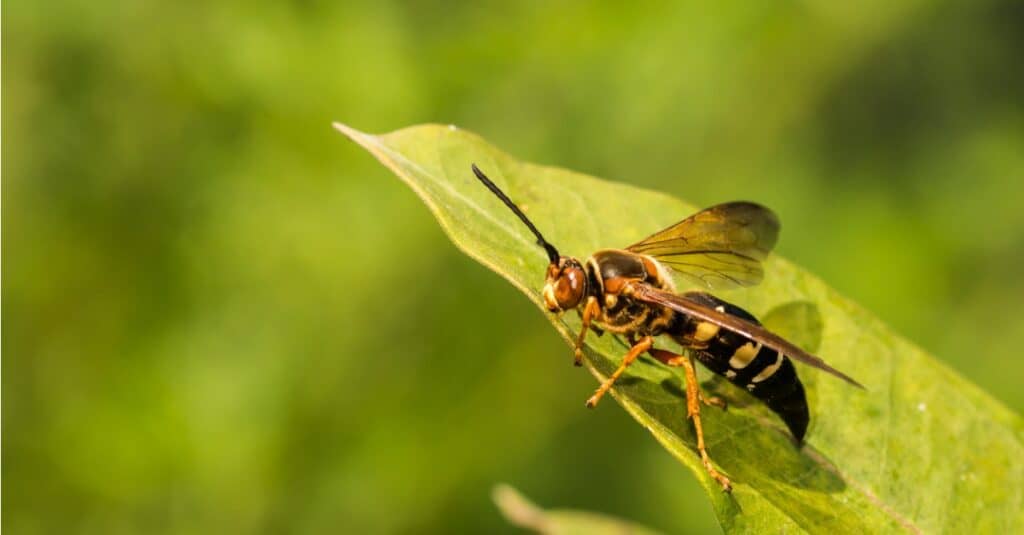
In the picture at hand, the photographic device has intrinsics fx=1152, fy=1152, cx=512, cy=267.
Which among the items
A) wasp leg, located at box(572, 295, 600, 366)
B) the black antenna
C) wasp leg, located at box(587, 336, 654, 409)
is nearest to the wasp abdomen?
wasp leg, located at box(587, 336, 654, 409)

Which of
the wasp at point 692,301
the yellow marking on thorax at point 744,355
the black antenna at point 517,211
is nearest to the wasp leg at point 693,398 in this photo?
the wasp at point 692,301

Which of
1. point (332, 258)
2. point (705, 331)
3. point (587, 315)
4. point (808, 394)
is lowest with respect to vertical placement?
point (808, 394)

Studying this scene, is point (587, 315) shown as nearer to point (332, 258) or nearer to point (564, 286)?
point (564, 286)

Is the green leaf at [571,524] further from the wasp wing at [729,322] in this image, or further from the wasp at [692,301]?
the wasp wing at [729,322]

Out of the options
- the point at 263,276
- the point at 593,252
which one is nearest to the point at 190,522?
the point at 263,276

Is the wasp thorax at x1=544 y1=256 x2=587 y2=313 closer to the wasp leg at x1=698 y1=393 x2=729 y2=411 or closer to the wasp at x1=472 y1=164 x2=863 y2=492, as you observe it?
the wasp at x1=472 y1=164 x2=863 y2=492

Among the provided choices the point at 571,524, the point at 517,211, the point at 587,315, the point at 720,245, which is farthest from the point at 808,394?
the point at 571,524
